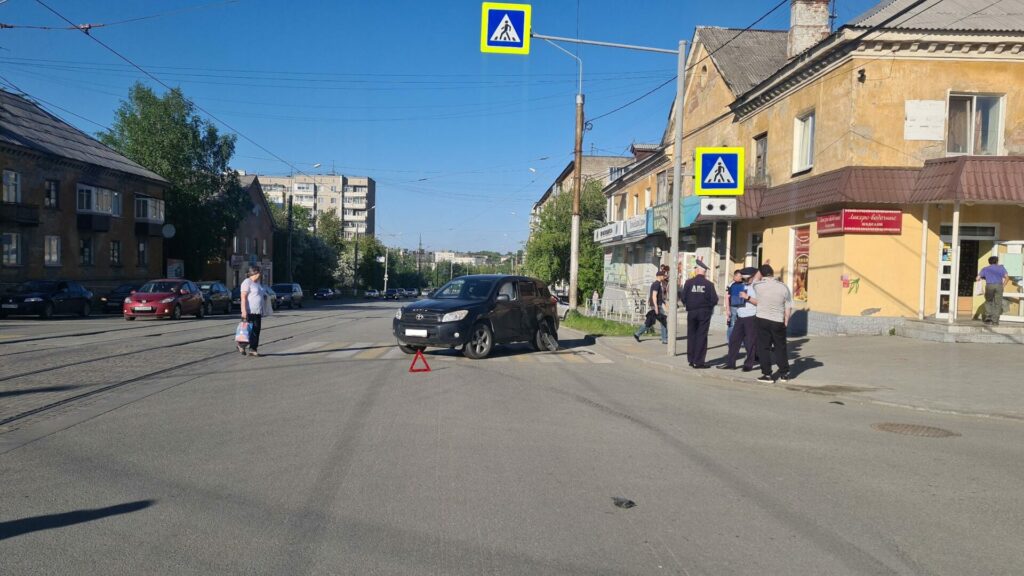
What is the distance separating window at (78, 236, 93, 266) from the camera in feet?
124

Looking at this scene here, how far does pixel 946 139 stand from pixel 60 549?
18.9 meters

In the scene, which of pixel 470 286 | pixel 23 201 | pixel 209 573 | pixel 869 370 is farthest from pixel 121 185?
pixel 209 573

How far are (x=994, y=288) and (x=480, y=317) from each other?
38.5ft

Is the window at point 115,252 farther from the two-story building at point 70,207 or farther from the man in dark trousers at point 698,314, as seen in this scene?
the man in dark trousers at point 698,314

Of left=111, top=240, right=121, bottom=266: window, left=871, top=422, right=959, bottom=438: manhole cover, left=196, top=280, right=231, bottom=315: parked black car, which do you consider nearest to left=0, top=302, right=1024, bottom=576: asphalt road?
left=871, top=422, right=959, bottom=438: manhole cover

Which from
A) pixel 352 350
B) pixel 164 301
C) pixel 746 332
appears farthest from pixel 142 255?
pixel 746 332

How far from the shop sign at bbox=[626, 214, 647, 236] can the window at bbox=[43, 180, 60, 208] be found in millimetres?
27733

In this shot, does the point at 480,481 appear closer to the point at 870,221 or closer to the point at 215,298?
the point at 870,221

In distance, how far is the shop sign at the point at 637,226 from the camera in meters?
30.7

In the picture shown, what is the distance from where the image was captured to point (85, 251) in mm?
38375

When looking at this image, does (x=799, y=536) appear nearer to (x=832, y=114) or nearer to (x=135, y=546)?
(x=135, y=546)

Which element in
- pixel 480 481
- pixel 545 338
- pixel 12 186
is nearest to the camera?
pixel 480 481

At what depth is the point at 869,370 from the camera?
1294 centimetres

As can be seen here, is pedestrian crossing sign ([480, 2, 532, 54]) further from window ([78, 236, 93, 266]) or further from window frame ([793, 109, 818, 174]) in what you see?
window ([78, 236, 93, 266])
